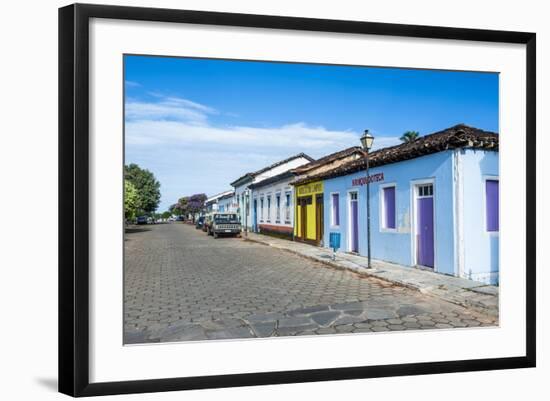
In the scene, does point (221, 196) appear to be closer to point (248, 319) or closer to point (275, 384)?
point (248, 319)

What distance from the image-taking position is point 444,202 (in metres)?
5.09

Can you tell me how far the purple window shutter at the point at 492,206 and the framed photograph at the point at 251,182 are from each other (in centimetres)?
2

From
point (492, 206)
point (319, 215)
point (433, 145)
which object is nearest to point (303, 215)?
point (319, 215)

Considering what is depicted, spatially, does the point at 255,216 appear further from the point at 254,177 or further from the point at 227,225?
the point at 254,177

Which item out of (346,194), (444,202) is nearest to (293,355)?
(444,202)

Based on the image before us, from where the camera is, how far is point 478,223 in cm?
428

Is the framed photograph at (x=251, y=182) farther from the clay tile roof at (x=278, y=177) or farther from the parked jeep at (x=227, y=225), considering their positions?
the clay tile roof at (x=278, y=177)

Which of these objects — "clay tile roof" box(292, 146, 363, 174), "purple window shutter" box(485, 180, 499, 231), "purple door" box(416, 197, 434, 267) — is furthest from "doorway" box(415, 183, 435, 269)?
"clay tile roof" box(292, 146, 363, 174)

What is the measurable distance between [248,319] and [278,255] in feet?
8.04

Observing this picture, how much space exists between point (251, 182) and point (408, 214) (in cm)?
239

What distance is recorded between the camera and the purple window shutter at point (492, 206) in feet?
13.2

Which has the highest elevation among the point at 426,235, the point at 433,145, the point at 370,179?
the point at 433,145

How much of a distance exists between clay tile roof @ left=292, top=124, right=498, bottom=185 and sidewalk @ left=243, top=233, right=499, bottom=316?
1.46 metres

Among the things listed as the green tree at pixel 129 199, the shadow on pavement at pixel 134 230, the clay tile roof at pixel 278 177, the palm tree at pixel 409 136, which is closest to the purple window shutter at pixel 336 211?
the clay tile roof at pixel 278 177
